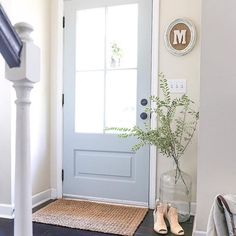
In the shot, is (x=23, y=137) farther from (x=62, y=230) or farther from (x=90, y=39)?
(x=90, y=39)

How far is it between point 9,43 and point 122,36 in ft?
6.83

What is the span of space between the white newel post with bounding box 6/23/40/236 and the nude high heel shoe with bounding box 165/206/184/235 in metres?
1.50

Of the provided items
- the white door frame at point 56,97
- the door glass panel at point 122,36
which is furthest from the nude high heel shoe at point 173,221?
the door glass panel at point 122,36

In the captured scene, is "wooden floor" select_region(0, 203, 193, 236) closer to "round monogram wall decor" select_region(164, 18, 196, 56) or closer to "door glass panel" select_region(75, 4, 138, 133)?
"door glass panel" select_region(75, 4, 138, 133)

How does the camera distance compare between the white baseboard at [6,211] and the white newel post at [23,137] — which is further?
the white baseboard at [6,211]

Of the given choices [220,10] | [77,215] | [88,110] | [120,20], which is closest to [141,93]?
[88,110]

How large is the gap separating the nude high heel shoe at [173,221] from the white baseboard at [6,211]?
1.28 metres

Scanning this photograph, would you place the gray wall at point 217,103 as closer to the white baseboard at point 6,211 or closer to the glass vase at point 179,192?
the glass vase at point 179,192

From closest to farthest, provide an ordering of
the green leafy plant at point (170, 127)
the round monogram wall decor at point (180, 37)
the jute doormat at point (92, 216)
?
the jute doormat at point (92, 216) < the green leafy plant at point (170, 127) < the round monogram wall decor at point (180, 37)

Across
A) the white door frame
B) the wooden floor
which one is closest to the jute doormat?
the wooden floor

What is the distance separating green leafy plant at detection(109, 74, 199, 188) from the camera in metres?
2.18

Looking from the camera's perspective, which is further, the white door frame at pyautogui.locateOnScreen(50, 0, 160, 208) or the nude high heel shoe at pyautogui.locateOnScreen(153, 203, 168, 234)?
the white door frame at pyautogui.locateOnScreen(50, 0, 160, 208)

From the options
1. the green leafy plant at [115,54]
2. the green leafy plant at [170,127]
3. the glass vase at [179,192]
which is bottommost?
the glass vase at [179,192]

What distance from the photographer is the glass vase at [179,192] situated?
219 cm
